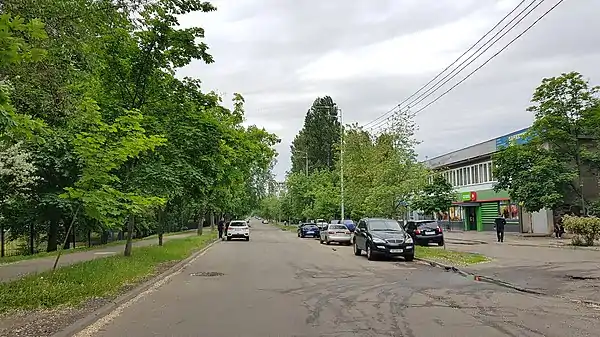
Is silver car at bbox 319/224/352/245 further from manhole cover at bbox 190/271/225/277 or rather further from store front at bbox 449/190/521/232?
manhole cover at bbox 190/271/225/277

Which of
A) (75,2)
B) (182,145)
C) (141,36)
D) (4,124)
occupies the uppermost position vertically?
(141,36)

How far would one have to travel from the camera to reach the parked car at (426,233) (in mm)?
31297

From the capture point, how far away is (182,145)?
1906cm

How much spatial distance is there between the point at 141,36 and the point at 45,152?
7.36 metres

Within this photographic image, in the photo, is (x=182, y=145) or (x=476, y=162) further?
(x=476, y=162)

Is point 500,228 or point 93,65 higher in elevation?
point 93,65

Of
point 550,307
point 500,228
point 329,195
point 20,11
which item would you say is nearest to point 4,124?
point 20,11

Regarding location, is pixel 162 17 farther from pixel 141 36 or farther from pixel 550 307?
pixel 550 307

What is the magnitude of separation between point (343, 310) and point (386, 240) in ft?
40.5

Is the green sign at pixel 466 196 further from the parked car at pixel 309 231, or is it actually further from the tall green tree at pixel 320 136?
the tall green tree at pixel 320 136

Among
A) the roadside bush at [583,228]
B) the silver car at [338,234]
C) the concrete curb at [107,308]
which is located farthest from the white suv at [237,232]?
the concrete curb at [107,308]

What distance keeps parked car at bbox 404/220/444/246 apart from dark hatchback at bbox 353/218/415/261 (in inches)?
311

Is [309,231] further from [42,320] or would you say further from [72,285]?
[42,320]

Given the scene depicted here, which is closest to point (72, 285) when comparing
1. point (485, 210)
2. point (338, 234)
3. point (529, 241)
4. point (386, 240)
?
point (386, 240)
